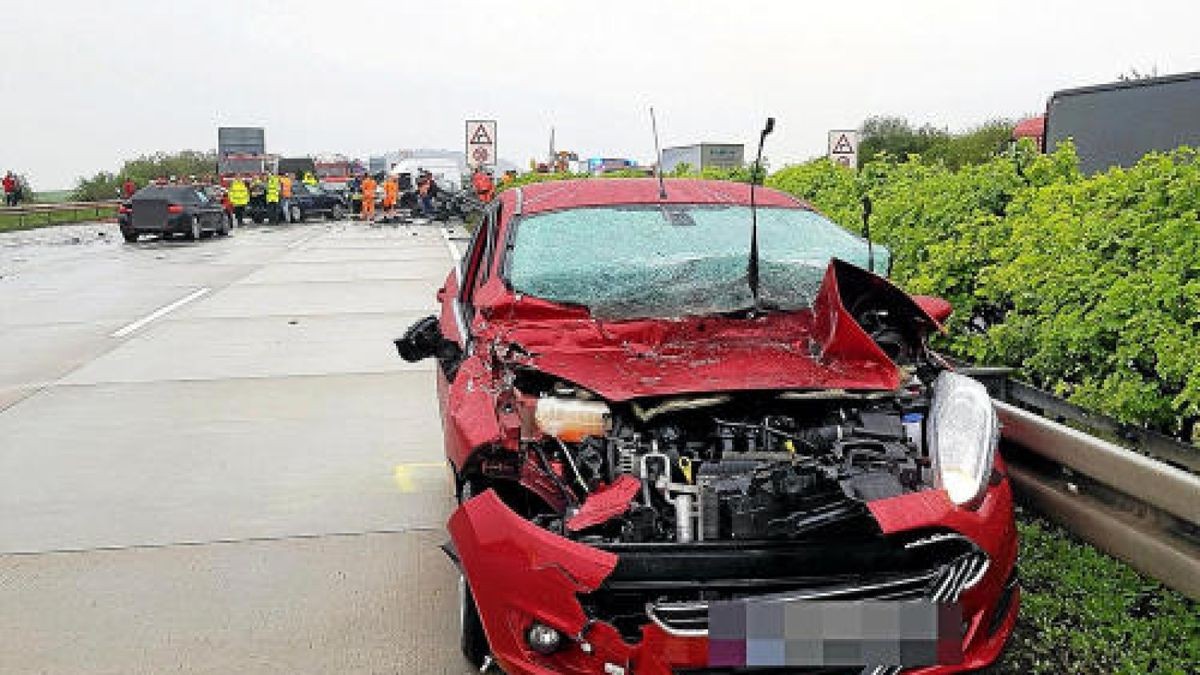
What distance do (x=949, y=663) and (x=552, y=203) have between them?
3219mm

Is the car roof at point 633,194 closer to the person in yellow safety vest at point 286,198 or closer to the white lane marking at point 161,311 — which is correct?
the white lane marking at point 161,311

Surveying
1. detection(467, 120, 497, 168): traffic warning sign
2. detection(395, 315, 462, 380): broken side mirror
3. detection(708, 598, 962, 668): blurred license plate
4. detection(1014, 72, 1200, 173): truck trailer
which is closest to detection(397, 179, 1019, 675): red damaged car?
detection(708, 598, 962, 668): blurred license plate

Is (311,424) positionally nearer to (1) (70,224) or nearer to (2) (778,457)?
(2) (778,457)

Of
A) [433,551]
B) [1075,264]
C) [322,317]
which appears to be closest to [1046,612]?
[1075,264]

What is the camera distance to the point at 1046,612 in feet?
14.0

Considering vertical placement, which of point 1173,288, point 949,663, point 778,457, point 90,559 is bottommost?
point 90,559

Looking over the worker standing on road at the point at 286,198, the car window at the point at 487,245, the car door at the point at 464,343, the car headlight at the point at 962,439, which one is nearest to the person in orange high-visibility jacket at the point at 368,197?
the worker standing on road at the point at 286,198

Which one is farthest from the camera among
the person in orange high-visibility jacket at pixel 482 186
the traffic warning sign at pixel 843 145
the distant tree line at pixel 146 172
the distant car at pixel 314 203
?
the distant tree line at pixel 146 172

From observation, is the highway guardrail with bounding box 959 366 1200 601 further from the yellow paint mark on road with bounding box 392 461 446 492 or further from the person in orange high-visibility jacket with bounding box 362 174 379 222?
the person in orange high-visibility jacket with bounding box 362 174 379 222

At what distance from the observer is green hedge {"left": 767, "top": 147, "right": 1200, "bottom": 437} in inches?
183

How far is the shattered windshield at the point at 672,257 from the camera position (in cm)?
491

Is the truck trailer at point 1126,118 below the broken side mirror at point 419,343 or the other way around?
the other way around

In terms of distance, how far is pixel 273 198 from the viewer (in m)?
40.7

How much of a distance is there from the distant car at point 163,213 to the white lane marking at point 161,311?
14.0 metres
